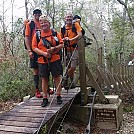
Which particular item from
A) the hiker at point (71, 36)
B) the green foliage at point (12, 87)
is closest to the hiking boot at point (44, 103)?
the hiker at point (71, 36)

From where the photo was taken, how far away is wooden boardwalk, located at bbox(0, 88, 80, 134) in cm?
311

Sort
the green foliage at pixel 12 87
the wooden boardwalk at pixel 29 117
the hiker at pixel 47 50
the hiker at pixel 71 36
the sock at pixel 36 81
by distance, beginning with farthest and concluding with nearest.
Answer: the green foliage at pixel 12 87, the sock at pixel 36 81, the hiker at pixel 71 36, the hiker at pixel 47 50, the wooden boardwalk at pixel 29 117

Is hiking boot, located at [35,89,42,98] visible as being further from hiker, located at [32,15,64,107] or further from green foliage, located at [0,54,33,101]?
green foliage, located at [0,54,33,101]

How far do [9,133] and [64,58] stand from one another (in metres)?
2.11

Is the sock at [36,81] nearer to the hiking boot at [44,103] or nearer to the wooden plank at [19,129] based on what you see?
the hiking boot at [44,103]

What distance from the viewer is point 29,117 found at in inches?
138

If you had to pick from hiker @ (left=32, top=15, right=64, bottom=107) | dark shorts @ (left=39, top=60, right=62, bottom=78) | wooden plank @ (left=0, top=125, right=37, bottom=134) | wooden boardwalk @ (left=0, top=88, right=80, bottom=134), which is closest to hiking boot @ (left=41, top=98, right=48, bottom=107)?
wooden boardwalk @ (left=0, top=88, right=80, bottom=134)

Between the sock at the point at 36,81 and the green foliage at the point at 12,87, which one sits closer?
the sock at the point at 36,81

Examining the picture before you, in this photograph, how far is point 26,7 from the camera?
1005 cm

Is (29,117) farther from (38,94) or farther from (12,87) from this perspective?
(12,87)

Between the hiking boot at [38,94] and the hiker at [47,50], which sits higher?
the hiker at [47,50]

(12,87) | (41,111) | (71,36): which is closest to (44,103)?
(41,111)

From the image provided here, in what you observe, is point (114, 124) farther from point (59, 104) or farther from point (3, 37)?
point (3, 37)

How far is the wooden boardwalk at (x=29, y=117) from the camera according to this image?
3.11 m
